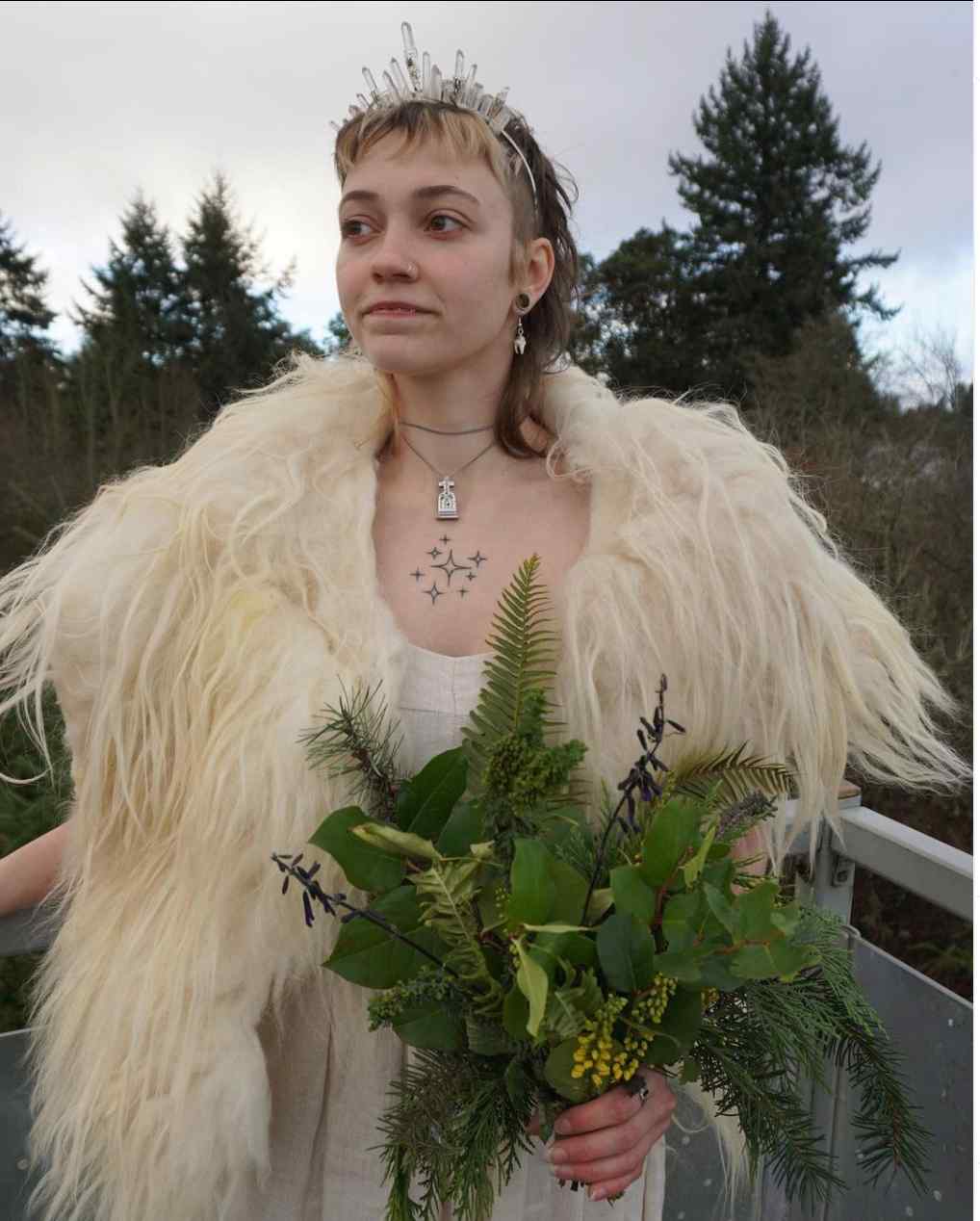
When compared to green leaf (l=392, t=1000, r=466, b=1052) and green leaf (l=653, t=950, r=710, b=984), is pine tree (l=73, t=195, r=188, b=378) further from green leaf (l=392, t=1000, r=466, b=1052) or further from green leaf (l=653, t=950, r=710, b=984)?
green leaf (l=653, t=950, r=710, b=984)

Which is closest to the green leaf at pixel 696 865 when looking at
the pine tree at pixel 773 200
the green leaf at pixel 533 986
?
the green leaf at pixel 533 986

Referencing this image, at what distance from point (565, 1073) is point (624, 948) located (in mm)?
117

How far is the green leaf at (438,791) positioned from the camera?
0.94m

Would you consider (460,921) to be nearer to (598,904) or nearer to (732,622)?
(598,904)

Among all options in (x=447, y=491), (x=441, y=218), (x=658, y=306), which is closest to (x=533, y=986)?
(x=447, y=491)

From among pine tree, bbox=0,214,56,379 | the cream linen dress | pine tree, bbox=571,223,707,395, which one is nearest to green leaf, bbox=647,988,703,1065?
the cream linen dress

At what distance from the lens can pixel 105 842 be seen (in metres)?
1.21

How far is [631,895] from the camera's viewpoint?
2.52 feet

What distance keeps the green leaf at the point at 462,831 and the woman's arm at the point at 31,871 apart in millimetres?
605

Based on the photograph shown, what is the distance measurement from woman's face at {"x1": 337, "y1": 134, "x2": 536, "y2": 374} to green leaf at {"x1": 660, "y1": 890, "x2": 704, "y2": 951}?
0.73 metres

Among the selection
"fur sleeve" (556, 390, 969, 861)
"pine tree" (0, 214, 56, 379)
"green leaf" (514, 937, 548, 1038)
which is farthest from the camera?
"pine tree" (0, 214, 56, 379)

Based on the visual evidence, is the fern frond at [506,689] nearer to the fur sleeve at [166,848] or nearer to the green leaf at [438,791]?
the green leaf at [438,791]

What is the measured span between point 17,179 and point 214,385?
16.1ft

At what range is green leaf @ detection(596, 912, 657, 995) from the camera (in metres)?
0.76
